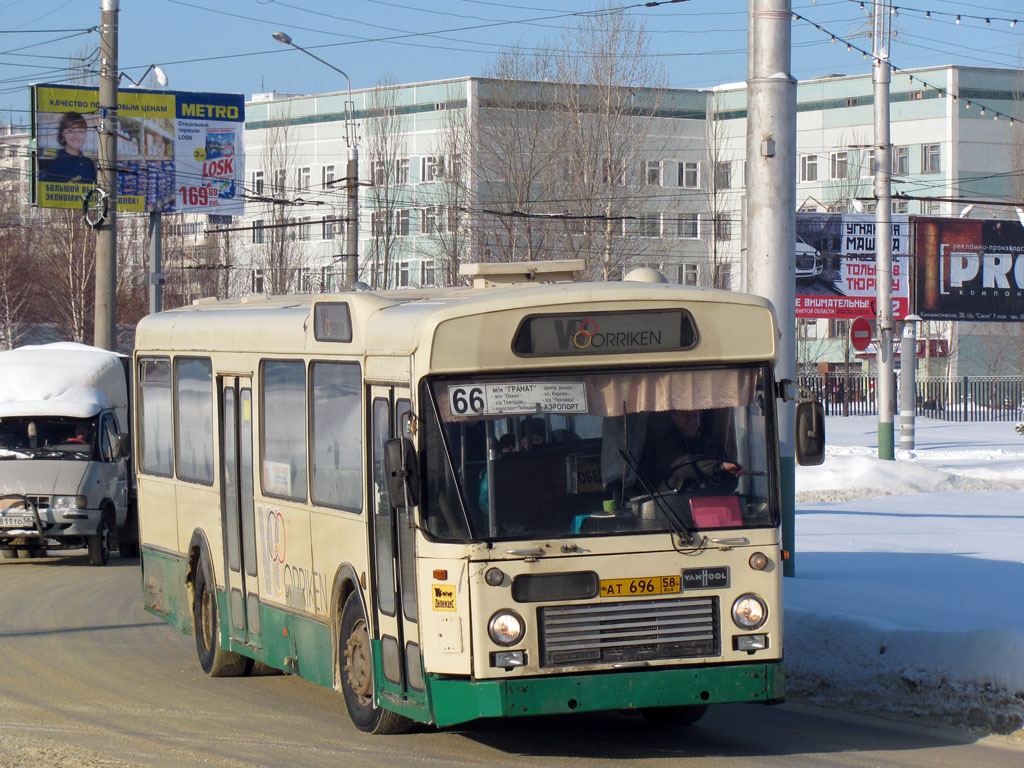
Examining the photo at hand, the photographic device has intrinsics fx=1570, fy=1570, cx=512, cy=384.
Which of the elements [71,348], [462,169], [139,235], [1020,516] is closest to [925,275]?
[462,169]

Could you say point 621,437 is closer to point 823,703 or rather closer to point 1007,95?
point 823,703

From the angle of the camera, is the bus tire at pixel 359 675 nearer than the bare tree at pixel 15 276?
Yes

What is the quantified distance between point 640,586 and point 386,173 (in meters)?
51.6

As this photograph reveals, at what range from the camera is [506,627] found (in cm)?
729

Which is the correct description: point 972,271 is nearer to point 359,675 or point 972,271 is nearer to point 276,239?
point 276,239

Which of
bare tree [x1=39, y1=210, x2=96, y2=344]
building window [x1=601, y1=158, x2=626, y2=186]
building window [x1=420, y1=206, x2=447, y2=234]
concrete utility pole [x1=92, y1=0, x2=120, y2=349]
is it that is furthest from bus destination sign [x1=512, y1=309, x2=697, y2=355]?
building window [x1=420, y1=206, x2=447, y2=234]

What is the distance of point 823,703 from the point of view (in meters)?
9.36

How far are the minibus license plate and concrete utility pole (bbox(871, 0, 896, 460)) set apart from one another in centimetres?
2221

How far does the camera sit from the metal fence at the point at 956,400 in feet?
192

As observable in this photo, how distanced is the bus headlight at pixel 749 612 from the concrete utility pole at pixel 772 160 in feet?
17.0

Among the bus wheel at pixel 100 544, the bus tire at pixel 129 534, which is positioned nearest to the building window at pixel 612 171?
the bus tire at pixel 129 534

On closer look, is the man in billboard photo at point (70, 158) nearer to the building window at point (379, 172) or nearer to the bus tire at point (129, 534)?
the bus tire at point (129, 534)

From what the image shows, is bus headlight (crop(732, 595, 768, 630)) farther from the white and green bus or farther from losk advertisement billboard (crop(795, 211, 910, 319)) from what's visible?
losk advertisement billboard (crop(795, 211, 910, 319))

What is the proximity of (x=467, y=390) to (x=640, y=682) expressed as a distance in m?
1.60
